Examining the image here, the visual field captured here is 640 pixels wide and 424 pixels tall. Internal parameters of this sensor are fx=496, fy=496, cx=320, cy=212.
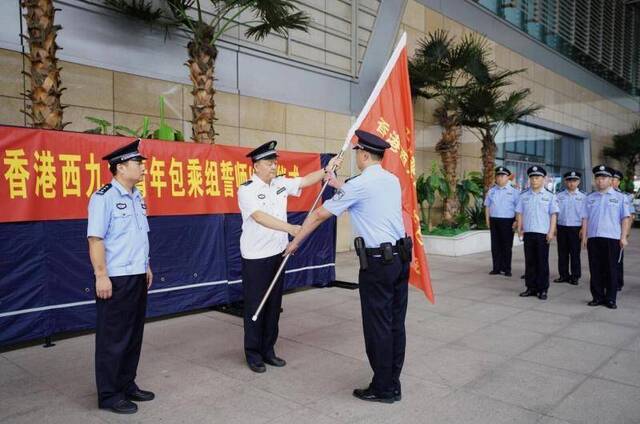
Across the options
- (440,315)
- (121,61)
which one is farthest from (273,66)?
(440,315)

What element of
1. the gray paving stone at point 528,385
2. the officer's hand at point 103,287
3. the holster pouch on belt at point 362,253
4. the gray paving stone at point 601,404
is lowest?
the gray paving stone at point 601,404

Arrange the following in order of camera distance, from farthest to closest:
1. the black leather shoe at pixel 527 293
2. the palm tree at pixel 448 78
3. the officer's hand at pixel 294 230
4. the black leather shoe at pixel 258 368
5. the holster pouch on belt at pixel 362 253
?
1. the palm tree at pixel 448 78
2. the black leather shoe at pixel 527 293
3. the black leather shoe at pixel 258 368
4. the officer's hand at pixel 294 230
5. the holster pouch on belt at pixel 362 253

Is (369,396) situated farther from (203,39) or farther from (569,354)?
(203,39)

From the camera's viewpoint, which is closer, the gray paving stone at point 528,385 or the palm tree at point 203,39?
the gray paving stone at point 528,385

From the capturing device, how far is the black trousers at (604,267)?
6.15 meters

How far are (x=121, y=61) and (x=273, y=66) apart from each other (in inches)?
123

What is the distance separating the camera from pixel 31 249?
4.44 m

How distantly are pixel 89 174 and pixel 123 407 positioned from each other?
2.47m

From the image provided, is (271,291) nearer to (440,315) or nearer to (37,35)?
(440,315)

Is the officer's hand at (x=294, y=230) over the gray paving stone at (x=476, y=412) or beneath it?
over

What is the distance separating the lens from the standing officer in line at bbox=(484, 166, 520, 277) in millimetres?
8688

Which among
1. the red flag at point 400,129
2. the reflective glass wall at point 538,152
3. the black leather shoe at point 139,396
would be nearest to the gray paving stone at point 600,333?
the red flag at point 400,129

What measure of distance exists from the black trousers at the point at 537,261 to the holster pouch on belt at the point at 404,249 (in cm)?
400

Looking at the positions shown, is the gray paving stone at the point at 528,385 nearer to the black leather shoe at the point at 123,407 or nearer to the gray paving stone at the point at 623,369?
the gray paving stone at the point at 623,369
